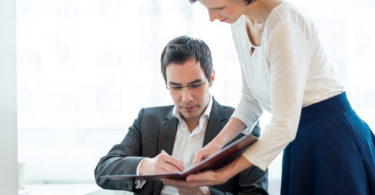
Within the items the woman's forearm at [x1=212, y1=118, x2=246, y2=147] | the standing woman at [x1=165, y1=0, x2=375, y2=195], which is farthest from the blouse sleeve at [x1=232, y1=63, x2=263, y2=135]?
the standing woman at [x1=165, y1=0, x2=375, y2=195]

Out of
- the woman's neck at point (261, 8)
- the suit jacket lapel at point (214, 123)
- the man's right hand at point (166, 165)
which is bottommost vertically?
the man's right hand at point (166, 165)

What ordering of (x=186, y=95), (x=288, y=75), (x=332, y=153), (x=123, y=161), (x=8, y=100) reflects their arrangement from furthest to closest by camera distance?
1. (x=186, y=95)
2. (x=123, y=161)
3. (x=8, y=100)
4. (x=332, y=153)
5. (x=288, y=75)

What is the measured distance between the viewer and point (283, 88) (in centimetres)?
109

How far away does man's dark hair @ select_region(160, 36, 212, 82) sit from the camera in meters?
2.03

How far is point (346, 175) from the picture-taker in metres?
1.21

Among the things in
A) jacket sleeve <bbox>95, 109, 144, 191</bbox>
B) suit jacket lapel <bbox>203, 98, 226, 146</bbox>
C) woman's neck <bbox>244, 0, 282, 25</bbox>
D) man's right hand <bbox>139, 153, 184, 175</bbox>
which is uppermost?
woman's neck <bbox>244, 0, 282, 25</bbox>

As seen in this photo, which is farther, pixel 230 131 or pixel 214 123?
pixel 214 123

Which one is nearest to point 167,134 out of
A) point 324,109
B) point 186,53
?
point 186,53

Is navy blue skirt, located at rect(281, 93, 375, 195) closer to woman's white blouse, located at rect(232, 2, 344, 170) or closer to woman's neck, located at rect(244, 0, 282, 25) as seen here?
woman's white blouse, located at rect(232, 2, 344, 170)

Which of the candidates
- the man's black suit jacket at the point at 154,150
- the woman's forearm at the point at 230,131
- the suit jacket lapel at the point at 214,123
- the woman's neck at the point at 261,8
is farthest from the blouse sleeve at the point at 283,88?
the suit jacket lapel at the point at 214,123

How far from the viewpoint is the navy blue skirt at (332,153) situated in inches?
47.8

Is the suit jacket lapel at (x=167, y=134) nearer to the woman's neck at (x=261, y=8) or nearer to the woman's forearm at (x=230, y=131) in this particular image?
the woman's forearm at (x=230, y=131)

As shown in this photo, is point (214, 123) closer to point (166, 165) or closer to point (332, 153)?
point (166, 165)

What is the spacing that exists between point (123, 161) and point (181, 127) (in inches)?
13.9
